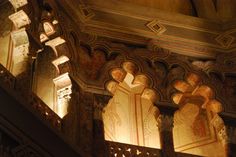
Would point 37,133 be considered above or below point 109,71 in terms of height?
below

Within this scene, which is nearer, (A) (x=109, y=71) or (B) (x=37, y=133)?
(B) (x=37, y=133)

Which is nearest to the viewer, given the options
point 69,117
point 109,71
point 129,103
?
point 69,117

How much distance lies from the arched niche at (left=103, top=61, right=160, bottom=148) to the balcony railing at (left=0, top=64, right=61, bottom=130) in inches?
103

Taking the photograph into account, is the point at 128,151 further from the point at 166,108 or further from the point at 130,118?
the point at 130,118

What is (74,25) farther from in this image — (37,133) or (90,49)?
(37,133)

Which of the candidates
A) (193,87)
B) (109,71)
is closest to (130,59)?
(109,71)

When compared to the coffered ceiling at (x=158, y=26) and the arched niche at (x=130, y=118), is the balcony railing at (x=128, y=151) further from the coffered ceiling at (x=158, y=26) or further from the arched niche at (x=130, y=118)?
the coffered ceiling at (x=158, y=26)

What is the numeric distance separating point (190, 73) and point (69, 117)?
2732mm

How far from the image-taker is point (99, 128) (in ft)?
34.4

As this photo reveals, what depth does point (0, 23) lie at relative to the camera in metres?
10.5

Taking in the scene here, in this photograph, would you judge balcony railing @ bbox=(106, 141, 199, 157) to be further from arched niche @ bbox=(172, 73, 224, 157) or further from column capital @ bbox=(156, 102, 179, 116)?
arched niche @ bbox=(172, 73, 224, 157)

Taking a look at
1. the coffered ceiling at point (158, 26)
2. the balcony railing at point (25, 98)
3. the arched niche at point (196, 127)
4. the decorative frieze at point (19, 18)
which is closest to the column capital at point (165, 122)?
the arched niche at point (196, 127)

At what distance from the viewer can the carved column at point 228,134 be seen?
36.9 ft

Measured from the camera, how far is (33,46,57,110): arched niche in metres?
10.7
